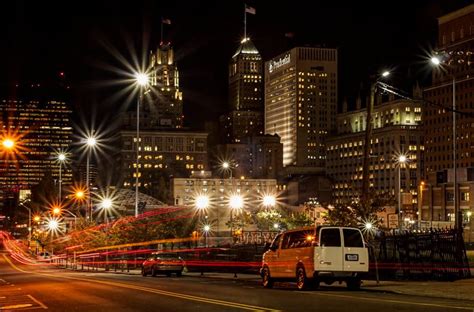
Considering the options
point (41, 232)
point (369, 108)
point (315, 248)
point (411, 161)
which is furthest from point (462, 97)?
point (315, 248)

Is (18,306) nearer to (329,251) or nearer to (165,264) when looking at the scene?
(329,251)

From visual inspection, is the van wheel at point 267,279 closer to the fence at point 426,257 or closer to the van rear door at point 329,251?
the van rear door at point 329,251

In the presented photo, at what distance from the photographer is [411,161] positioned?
194m

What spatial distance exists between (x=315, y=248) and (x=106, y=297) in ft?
22.4

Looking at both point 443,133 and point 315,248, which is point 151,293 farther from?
point 443,133

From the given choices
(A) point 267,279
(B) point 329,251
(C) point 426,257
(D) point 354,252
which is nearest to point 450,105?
(C) point 426,257

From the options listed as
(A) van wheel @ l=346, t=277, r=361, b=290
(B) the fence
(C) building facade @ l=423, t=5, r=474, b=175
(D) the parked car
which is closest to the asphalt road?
(A) van wheel @ l=346, t=277, r=361, b=290

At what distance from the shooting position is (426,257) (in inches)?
1109

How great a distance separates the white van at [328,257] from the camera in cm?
2461

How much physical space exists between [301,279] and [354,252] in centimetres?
197

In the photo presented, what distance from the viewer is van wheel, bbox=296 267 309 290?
2505 cm

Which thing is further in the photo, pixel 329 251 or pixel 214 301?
pixel 329 251

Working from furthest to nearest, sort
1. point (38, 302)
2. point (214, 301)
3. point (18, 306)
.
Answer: point (38, 302)
point (18, 306)
point (214, 301)

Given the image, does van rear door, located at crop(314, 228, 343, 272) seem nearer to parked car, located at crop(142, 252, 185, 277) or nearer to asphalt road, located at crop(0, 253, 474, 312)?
asphalt road, located at crop(0, 253, 474, 312)
